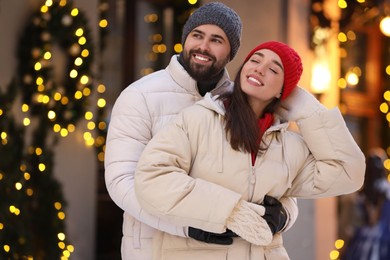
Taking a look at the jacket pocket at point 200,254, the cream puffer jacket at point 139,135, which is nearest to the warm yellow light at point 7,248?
the cream puffer jacket at point 139,135

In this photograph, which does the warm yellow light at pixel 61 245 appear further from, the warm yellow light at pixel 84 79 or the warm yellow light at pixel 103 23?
the warm yellow light at pixel 103 23

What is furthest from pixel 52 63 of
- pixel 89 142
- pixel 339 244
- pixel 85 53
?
pixel 339 244

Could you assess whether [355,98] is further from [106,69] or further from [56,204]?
[56,204]

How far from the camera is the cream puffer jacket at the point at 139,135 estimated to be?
3.48 meters

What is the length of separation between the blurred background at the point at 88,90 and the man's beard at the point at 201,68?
2.66 metres

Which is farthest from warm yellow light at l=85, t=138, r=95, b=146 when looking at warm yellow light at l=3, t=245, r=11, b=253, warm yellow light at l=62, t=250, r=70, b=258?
warm yellow light at l=3, t=245, r=11, b=253

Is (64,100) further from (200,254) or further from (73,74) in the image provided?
(200,254)

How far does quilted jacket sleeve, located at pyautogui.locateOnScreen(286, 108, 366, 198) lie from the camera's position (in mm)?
3506

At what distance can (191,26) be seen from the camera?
3773 millimetres

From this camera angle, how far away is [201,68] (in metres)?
3.69

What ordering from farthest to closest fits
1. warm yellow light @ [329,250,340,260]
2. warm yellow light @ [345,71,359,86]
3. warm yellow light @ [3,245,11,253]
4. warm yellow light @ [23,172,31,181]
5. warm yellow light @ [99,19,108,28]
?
1. warm yellow light @ [345,71,359,86]
2. warm yellow light @ [329,250,340,260]
3. warm yellow light @ [99,19,108,28]
4. warm yellow light @ [23,172,31,181]
5. warm yellow light @ [3,245,11,253]

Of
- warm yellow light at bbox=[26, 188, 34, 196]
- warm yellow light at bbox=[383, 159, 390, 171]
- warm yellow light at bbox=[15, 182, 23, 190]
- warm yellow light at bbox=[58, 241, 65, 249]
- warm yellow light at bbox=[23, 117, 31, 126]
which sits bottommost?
warm yellow light at bbox=[58, 241, 65, 249]

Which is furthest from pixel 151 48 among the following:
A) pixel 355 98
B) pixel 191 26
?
pixel 191 26

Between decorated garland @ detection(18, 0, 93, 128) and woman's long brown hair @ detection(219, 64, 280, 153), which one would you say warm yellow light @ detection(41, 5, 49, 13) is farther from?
woman's long brown hair @ detection(219, 64, 280, 153)
